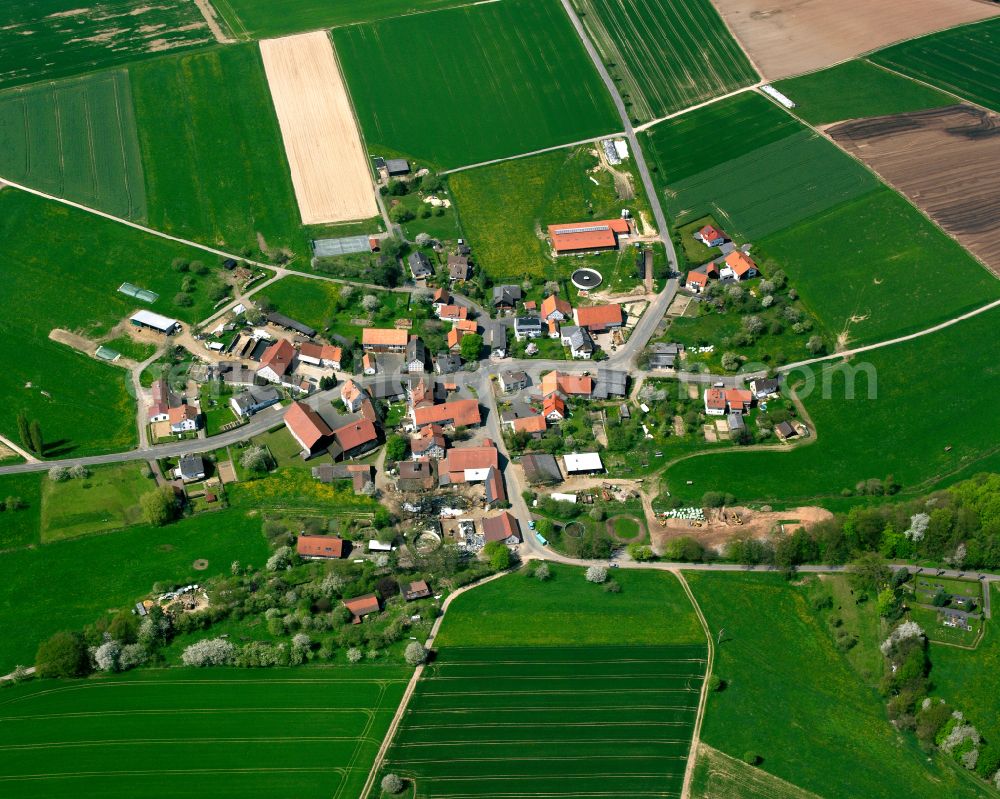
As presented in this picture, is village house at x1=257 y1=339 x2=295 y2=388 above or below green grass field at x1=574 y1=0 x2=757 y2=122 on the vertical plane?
below

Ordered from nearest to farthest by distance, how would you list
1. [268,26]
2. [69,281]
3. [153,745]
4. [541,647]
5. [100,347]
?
[153,745] → [541,647] → [100,347] → [69,281] → [268,26]

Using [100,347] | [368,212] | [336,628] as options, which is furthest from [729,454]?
[100,347]

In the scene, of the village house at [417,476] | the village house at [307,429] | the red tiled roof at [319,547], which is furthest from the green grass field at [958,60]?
the red tiled roof at [319,547]

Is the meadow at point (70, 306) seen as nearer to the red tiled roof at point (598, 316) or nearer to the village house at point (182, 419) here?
the village house at point (182, 419)

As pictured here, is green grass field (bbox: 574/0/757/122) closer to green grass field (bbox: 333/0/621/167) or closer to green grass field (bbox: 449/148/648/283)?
green grass field (bbox: 333/0/621/167)

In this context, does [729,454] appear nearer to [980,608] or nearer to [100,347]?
[980,608]

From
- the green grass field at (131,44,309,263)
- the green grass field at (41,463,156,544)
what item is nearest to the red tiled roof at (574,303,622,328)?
the green grass field at (131,44,309,263)
